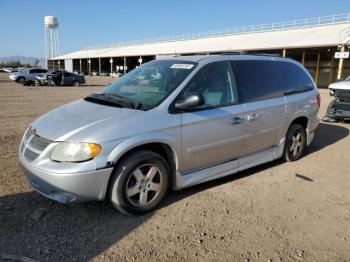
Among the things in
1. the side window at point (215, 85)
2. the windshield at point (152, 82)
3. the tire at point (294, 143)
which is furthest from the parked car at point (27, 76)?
the side window at point (215, 85)

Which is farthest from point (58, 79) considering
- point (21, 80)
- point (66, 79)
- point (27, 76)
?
point (21, 80)

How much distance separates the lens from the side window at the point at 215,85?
449 centimetres

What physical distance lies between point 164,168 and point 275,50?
34.2 metres

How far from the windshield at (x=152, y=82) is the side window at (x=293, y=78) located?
6.52 feet

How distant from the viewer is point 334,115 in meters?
10.4

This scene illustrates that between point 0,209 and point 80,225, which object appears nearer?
point 80,225

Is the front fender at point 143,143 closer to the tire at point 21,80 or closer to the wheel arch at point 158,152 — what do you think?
the wheel arch at point 158,152

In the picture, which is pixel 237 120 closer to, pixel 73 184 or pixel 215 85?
pixel 215 85

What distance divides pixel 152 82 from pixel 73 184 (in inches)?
70.6

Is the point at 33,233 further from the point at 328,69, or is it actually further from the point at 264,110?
the point at 328,69

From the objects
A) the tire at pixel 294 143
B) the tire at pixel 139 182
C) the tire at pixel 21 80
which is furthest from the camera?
the tire at pixel 21 80

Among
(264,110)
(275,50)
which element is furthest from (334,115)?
(275,50)

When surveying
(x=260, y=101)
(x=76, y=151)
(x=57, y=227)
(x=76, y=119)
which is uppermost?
(x=260, y=101)

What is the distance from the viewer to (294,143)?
625 cm
